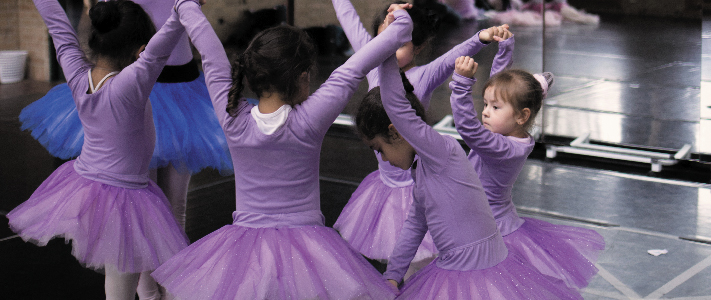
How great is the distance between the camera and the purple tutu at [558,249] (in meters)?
2.30

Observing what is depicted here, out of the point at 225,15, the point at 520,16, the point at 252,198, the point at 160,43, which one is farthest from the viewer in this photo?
the point at 225,15

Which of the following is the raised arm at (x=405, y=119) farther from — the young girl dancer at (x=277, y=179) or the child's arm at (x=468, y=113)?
the child's arm at (x=468, y=113)

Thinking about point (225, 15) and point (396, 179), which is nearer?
point (396, 179)

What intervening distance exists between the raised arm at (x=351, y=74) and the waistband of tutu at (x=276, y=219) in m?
0.25

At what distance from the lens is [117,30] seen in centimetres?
247

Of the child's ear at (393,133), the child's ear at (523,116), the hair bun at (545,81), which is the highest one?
the hair bun at (545,81)

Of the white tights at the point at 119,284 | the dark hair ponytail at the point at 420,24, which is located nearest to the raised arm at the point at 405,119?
the dark hair ponytail at the point at 420,24

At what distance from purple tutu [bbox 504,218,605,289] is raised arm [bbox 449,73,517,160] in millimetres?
362

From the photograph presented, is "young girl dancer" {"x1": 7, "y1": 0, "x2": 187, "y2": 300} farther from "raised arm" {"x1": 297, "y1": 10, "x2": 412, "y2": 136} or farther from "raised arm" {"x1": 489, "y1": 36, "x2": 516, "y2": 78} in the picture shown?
"raised arm" {"x1": 489, "y1": 36, "x2": 516, "y2": 78}

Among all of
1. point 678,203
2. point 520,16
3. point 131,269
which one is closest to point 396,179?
point 131,269

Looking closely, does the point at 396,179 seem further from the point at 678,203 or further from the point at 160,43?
the point at 678,203

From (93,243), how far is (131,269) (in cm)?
15

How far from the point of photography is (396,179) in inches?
106

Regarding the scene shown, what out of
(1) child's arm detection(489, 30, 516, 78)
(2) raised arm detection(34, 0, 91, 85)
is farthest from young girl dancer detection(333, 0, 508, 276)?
(2) raised arm detection(34, 0, 91, 85)
